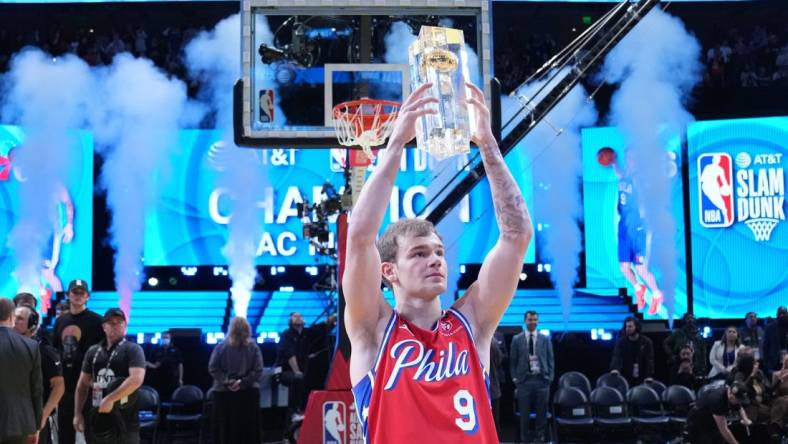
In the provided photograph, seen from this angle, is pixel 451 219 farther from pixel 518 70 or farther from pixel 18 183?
pixel 18 183

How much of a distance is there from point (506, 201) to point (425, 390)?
69cm

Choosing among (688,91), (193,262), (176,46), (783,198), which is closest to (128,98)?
(176,46)

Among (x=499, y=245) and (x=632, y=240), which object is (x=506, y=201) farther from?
(x=632, y=240)

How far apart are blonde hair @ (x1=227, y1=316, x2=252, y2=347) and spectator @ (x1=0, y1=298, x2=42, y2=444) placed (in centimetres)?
368

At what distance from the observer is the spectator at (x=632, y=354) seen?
13602 millimetres

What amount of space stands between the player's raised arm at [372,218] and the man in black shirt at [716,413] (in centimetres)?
662

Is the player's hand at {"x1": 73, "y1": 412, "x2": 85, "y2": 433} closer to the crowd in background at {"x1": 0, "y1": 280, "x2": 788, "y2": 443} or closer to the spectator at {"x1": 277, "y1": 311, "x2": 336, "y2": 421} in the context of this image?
the crowd in background at {"x1": 0, "y1": 280, "x2": 788, "y2": 443}

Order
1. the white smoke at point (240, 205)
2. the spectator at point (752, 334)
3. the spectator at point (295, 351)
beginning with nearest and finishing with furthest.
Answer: the spectator at point (295, 351) → the spectator at point (752, 334) → the white smoke at point (240, 205)

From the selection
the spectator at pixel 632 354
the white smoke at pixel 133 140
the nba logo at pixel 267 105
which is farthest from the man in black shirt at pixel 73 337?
the white smoke at pixel 133 140

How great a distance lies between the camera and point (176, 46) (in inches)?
729

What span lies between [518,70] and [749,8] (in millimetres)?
4766

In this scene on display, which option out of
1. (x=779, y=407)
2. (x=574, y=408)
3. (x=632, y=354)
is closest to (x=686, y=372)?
(x=632, y=354)

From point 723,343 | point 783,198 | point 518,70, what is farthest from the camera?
point 518,70

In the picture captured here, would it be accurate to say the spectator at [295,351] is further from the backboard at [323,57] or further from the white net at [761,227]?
the white net at [761,227]
